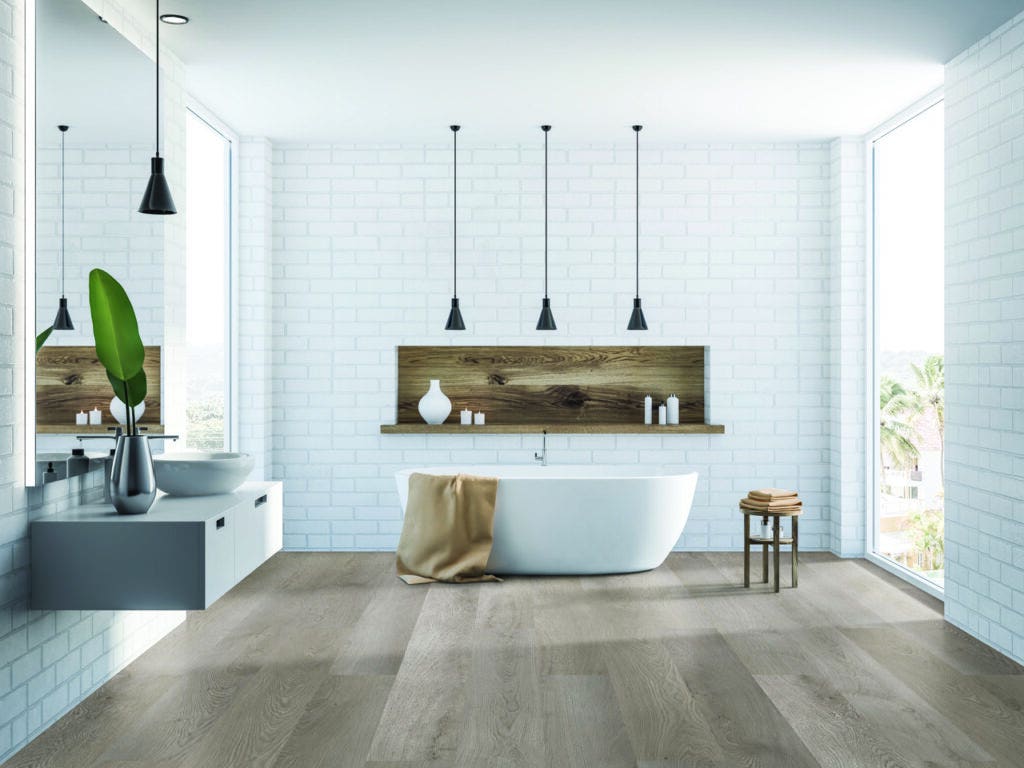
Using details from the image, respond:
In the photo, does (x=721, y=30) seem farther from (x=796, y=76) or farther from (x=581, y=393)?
(x=581, y=393)

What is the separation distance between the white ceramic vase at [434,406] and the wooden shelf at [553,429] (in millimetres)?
50

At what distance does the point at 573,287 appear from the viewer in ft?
23.0

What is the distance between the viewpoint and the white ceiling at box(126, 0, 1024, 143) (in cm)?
444

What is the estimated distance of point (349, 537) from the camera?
6988 mm

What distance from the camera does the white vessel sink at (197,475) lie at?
13.2ft

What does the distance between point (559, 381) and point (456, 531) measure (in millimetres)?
1748

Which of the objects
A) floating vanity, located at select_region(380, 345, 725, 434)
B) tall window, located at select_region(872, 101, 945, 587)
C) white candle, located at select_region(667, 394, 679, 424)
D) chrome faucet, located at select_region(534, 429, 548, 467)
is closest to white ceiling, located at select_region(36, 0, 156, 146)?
floating vanity, located at select_region(380, 345, 725, 434)

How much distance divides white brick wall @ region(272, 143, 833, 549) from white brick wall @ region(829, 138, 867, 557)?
24 cm

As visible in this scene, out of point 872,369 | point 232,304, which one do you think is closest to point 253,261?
point 232,304

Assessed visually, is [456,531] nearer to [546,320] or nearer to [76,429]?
[546,320]

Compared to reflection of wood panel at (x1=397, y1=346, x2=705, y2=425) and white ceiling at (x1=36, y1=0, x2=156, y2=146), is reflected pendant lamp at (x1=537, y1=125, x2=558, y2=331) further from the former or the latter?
white ceiling at (x1=36, y1=0, x2=156, y2=146)

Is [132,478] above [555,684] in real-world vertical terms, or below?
above

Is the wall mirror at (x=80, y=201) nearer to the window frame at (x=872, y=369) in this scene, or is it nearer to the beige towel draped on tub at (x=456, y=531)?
the beige towel draped on tub at (x=456, y=531)

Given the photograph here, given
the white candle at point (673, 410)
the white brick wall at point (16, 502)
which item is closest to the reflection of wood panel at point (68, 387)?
the white brick wall at point (16, 502)
